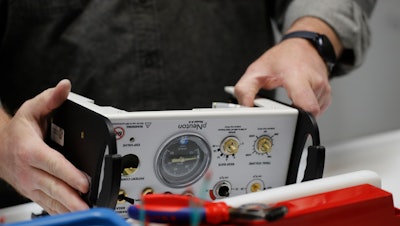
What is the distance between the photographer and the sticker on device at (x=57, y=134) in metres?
0.56

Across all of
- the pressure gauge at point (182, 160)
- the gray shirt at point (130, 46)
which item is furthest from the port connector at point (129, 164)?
the gray shirt at point (130, 46)

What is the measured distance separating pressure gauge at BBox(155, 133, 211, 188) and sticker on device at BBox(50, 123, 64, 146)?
0.38ft

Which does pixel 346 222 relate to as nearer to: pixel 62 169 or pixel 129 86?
pixel 62 169

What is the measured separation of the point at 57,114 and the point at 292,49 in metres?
0.34

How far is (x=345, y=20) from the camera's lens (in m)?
0.82

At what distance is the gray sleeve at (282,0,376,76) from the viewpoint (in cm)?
82

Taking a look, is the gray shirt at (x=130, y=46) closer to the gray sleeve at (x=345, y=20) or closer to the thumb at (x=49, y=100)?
the gray sleeve at (x=345, y=20)

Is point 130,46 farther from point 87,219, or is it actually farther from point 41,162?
point 87,219

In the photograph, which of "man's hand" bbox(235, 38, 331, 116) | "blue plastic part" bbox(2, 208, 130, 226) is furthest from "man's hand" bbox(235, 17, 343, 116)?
"blue plastic part" bbox(2, 208, 130, 226)

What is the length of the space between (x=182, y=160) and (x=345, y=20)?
0.42 meters

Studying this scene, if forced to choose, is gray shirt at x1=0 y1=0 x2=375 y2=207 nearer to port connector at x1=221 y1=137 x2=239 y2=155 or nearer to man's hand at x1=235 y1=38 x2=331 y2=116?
man's hand at x1=235 y1=38 x2=331 y2=116

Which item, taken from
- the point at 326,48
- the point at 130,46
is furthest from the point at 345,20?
the point at 130,46

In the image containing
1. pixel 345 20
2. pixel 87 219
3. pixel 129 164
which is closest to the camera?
pixel 87 219

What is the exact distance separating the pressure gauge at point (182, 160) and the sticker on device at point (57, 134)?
0.11 m
